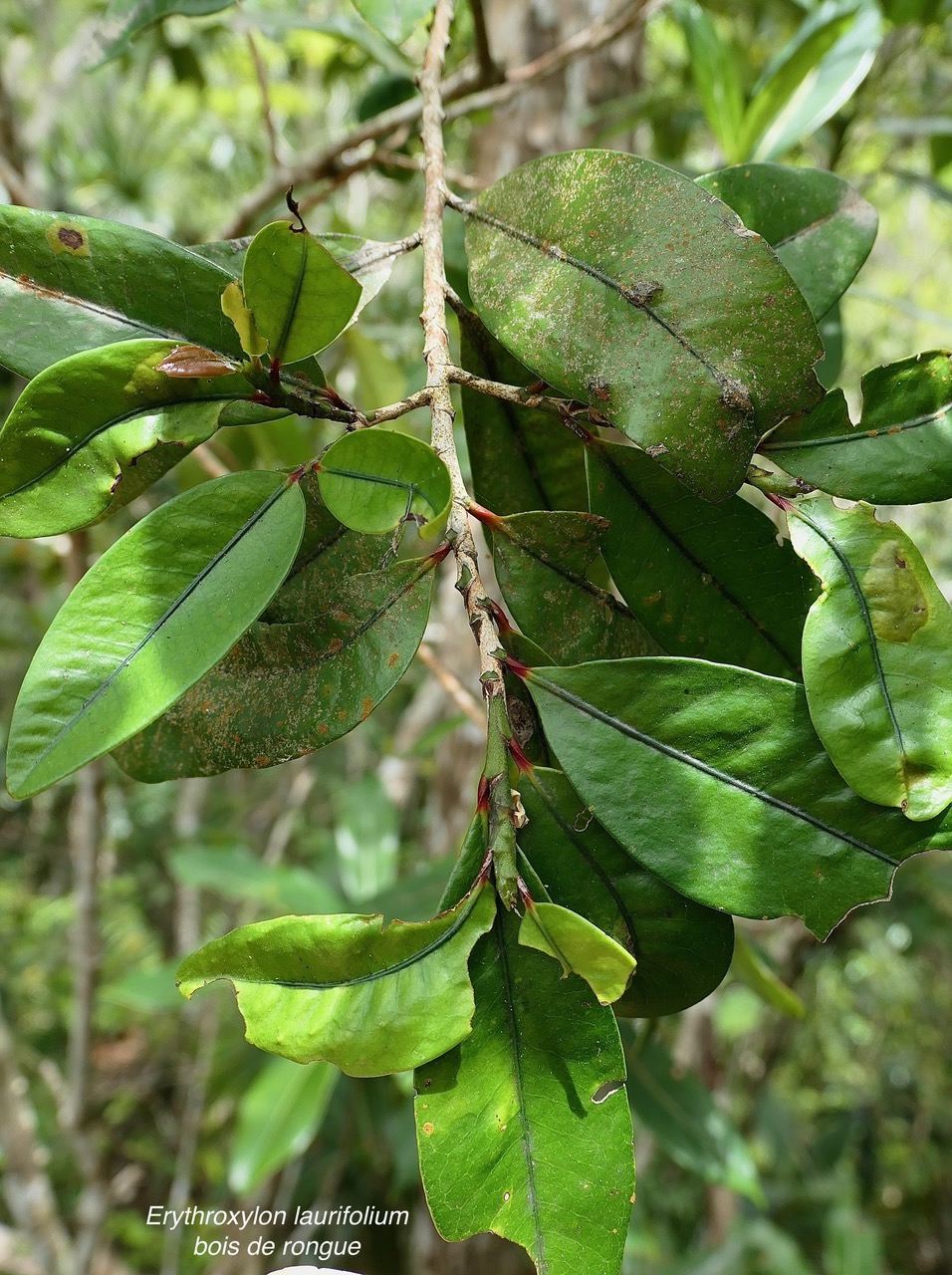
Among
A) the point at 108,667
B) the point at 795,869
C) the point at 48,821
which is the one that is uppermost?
the point at 108,667

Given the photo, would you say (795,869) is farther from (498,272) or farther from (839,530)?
(498,272)

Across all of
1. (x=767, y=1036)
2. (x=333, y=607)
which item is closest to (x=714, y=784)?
(x=333, y=607)

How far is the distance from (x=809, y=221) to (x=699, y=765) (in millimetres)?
339

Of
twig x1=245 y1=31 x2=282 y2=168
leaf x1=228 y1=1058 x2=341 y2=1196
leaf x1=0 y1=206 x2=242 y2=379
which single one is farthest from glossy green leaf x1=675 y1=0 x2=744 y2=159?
leaf x1=228 y1=1058 x2=341 y2=1196

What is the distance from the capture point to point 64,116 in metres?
3.03

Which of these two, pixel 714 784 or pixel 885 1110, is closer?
pixel 714 784

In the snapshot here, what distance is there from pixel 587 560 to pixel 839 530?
0.38 ft

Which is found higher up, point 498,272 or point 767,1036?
point 498,272

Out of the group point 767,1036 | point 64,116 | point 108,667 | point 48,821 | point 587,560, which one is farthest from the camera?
point 48,821

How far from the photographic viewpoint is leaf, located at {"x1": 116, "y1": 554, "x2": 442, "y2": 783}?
0.40 m

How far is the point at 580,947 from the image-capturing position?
33cm

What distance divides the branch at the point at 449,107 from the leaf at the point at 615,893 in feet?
2.47

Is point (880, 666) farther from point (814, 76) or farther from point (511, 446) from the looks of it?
point (814, 76)

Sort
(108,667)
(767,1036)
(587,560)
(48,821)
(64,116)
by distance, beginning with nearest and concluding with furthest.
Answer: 1. (108,667)
2. (587,560)
3. (767,1036)
4. (64,116)
5. (48,821)
